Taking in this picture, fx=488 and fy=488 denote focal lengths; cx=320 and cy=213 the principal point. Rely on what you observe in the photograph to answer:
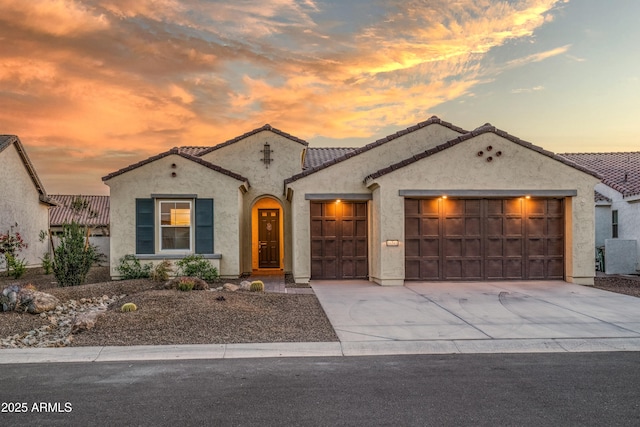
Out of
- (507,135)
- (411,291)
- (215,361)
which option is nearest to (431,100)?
(507,135)

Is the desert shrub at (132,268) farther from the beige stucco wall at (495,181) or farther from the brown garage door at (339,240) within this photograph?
the beige stucco wall at (495,181)

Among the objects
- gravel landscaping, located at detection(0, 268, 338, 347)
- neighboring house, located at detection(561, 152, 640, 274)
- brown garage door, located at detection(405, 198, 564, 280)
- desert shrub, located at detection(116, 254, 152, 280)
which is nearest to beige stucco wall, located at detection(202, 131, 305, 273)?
desert shrub, located at detection(116, 254, 152, 280)

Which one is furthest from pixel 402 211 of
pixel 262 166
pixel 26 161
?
pixel 26 161

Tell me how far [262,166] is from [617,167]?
57.8ft

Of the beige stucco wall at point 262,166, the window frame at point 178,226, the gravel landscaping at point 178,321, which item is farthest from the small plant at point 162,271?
the beige stucco wall at point 262,166

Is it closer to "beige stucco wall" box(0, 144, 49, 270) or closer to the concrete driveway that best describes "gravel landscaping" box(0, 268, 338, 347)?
the concrete driveway

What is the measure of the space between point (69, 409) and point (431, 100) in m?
17.8

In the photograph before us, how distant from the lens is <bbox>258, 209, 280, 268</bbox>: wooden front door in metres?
20.4

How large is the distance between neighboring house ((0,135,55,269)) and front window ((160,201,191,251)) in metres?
8.95

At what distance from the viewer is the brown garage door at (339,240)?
16.1 m

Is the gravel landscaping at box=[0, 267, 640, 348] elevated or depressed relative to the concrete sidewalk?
elevated

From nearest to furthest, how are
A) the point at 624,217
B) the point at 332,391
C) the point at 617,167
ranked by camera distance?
the point at 332,391 → the point at 624,217 → the point at 617,167

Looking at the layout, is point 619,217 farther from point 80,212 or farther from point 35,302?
point 80,212

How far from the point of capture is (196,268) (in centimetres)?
1553
